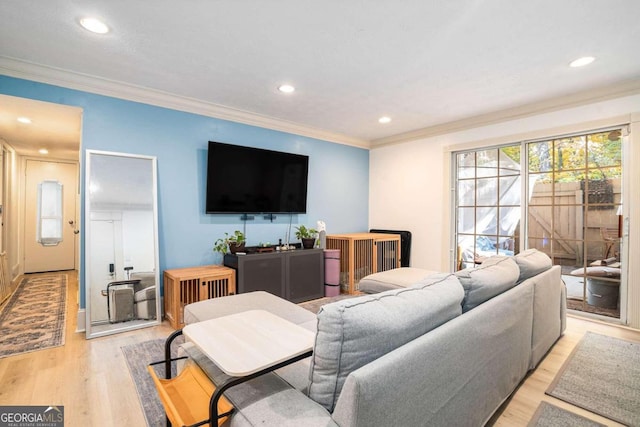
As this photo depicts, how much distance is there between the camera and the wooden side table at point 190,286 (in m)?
2.92

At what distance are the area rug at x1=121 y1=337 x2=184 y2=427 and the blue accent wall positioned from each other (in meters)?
0.91

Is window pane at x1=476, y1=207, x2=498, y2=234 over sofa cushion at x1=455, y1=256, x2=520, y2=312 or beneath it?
over

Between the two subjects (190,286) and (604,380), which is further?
(190,286)

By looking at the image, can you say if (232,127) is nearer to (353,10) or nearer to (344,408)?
(353,10)

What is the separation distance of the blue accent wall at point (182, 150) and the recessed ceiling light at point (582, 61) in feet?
9.72

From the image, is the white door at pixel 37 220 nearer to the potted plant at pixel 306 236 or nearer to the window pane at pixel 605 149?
the potted plant at pixel 306 236

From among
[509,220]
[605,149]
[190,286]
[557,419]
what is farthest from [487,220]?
[190,286]

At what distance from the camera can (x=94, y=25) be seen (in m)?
2.04

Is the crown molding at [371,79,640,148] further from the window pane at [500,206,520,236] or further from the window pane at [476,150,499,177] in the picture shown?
the window pane at [500,206,520,236]

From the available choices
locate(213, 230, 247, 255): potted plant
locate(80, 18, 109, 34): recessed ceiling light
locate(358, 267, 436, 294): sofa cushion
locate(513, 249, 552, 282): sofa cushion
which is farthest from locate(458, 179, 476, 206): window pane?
locate(80, 18, 109, 34): recessed ceiling light

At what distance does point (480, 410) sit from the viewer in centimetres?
146

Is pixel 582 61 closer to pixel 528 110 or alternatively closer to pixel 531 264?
pixel 528 110

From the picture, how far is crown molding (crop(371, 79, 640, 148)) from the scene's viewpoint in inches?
115

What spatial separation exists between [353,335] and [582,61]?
9.88 feet
